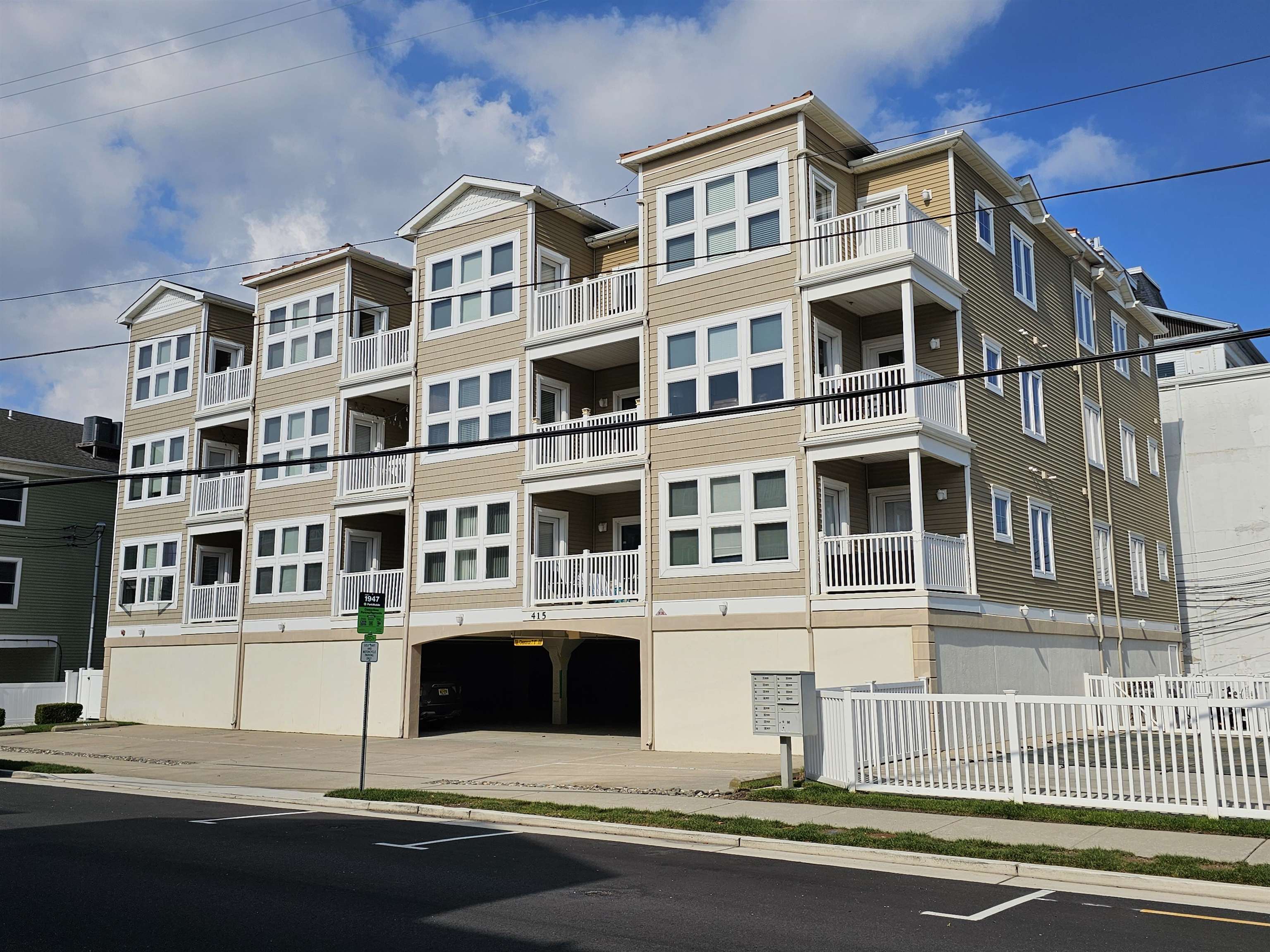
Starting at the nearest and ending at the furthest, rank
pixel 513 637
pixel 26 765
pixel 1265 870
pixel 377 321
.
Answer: pixel 1265 870, pixel 26 765, pixel 513 637, pixel 377 321

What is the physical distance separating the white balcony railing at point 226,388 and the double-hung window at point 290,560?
14.0ft

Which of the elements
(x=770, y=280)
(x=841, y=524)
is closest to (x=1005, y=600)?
(x=841, y=524)

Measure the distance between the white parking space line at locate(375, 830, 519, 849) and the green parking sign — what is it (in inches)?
175

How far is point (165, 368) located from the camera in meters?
36.1

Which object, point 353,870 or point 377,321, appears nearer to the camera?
point 353,870

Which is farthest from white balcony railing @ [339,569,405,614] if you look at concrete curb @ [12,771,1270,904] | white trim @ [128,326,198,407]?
concrete curb @ [12,771,1270,904]

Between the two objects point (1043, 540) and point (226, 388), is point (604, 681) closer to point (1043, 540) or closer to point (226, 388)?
point (1043, 540)

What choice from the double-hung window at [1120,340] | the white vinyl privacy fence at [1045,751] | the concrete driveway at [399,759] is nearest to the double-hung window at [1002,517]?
the concrete driveway at [399,759]

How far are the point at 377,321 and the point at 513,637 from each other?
10.8 metres

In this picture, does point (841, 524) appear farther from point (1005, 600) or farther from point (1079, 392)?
point (1079, 392)

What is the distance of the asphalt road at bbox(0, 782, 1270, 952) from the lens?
756cm

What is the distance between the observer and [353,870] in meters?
10.2

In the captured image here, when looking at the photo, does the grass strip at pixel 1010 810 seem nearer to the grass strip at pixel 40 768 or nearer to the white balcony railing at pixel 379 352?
the grass strip at pixel 40 768

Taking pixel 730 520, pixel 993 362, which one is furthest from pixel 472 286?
pixel 993 362
